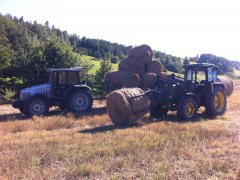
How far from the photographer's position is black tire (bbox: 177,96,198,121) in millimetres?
12828

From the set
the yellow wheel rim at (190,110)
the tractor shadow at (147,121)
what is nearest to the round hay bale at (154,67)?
the tractor shadow at (147,121)

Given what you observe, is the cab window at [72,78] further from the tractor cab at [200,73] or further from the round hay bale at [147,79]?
the tractor cab at [200,73]

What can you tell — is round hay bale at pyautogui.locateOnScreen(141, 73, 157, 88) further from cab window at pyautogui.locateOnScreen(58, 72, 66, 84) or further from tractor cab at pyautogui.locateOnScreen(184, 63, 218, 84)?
cab window at pyautogui.locateOnScreen(58, 72, 66, 84)

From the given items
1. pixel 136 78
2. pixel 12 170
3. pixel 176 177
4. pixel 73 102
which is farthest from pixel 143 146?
pixel 136 78

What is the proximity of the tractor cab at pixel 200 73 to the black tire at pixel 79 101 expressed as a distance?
4210mm

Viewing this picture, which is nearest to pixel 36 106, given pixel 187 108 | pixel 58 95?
pixel 58 95

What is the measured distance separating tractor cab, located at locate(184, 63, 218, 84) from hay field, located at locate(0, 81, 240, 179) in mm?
2950

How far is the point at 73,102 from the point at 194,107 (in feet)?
16.2

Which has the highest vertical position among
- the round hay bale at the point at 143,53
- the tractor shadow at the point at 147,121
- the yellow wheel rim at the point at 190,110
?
the round hay bale at the point at 143,53

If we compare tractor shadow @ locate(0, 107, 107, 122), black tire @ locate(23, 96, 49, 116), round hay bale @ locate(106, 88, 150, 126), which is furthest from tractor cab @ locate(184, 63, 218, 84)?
black tire @ locate(23, 96, 49, 116)

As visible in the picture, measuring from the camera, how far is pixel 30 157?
752cm

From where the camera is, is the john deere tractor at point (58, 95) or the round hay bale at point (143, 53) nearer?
the john deere tractor at point (58, 95)

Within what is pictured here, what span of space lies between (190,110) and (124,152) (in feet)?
19.5

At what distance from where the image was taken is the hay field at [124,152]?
21.6 feet
